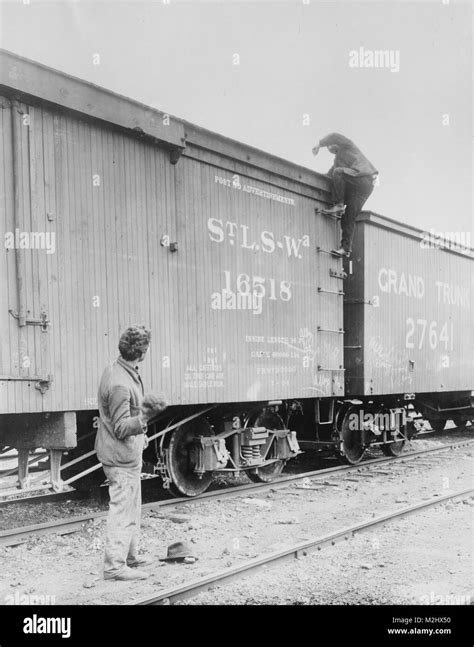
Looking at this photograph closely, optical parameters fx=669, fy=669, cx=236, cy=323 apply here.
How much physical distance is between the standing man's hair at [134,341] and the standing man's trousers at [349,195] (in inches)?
221

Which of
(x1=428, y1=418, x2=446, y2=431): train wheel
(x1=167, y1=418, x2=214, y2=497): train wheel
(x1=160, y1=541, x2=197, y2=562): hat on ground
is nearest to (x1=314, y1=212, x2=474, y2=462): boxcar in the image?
(x1=428, y1=418, x2=446, y2=431): train wheel

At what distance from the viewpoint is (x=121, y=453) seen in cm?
462

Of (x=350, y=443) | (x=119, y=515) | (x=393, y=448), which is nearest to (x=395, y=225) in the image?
(x=350, y=443)

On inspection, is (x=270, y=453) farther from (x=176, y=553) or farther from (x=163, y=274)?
(x=176, y=553)

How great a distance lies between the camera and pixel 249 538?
20.0ft

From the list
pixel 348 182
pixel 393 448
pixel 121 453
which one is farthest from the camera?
pixel 393 448

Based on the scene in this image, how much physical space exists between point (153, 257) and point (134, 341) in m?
2.36

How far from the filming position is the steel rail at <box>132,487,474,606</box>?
4.33 metres

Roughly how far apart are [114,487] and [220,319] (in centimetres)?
328

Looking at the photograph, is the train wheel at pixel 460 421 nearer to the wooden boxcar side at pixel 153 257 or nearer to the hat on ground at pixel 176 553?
the wooden boxcar side at pixel 153 257

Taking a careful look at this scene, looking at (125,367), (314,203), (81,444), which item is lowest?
(81,444)

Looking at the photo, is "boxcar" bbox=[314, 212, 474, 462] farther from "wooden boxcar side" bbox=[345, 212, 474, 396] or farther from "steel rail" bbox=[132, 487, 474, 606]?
"steel rail" bbox=[132, 487, 474, 606]
